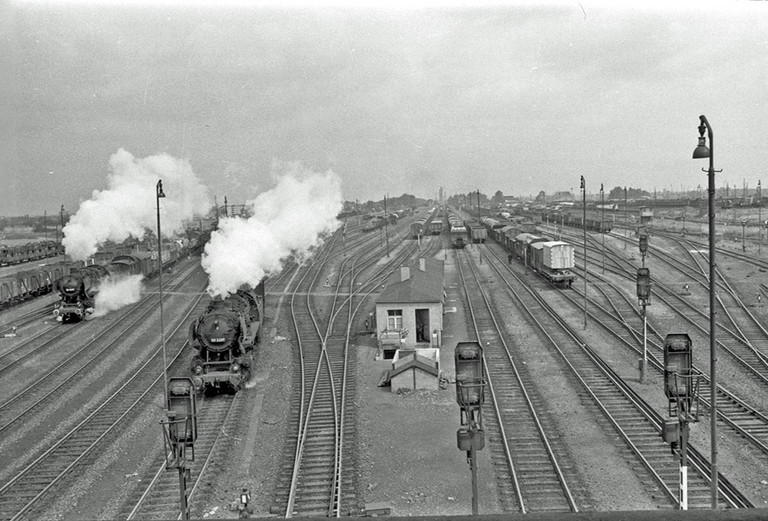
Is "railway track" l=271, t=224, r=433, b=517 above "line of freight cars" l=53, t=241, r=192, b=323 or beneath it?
beneath

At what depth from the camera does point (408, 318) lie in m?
28.3

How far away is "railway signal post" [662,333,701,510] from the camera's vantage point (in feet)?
38.4

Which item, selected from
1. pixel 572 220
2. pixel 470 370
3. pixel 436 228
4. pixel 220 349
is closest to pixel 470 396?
pixel 470 370

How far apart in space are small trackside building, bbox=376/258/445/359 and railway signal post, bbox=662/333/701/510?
14729 mm

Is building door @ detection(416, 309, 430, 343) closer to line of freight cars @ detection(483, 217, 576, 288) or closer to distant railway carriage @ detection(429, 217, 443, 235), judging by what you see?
line of freight cars @ detection(483, 217, 576, 288)

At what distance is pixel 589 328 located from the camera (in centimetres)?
3047

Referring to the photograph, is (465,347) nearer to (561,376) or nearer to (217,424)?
(217,424)

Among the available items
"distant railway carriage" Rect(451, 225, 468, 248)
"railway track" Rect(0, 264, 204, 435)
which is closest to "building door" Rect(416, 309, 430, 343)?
"railway track" Rect(0, 264, 204, 435)

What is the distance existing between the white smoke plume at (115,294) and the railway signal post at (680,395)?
33711mm

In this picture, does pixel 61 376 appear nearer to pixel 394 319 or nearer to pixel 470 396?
pixel 394 319

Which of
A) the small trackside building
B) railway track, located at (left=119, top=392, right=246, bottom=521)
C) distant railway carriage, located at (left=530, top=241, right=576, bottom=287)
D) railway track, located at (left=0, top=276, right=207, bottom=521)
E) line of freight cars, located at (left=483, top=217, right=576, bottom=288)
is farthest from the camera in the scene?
line of freight cars, located at (left=483, top=217, right=576, bottom=288)

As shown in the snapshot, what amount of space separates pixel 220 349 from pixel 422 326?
11.1 metres

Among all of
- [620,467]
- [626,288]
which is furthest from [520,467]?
[626,288]

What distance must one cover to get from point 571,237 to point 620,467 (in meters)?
64.0
